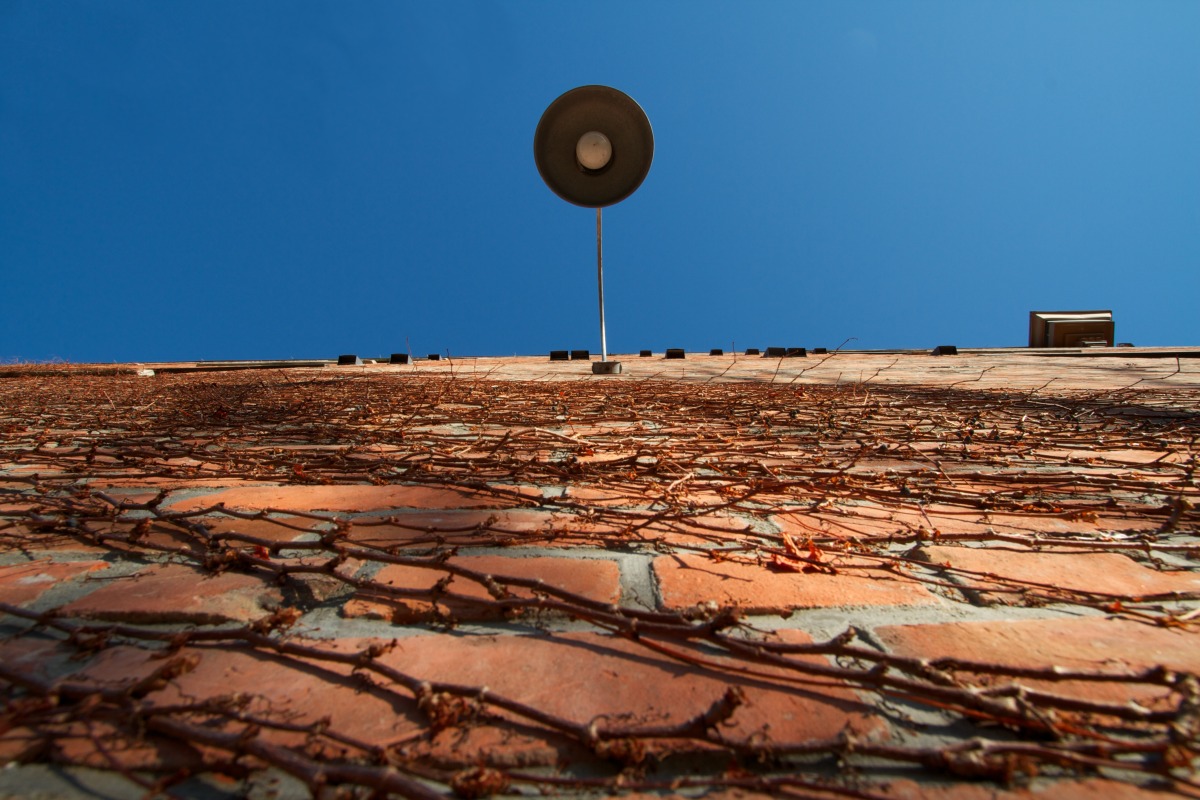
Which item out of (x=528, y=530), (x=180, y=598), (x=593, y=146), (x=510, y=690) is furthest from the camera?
(x=593, y=146)

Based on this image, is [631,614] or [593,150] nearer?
[631,614]

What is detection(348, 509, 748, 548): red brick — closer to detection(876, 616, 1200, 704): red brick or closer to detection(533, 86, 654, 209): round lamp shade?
detection(876, 616, 1200, 704): red brick

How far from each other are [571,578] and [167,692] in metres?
0.50

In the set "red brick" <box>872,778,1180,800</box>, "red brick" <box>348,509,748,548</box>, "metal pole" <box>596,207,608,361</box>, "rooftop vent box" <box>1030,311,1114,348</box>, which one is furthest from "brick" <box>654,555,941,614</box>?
"rooftop vent box" <box>1030,311,1114,348</box>

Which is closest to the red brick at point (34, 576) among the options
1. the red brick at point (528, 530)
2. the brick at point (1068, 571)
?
the red brick at point (528, 530)

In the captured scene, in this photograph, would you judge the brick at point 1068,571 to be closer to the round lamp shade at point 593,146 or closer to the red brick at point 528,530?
the red brick at point 528,530

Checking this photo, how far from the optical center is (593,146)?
19.0ft

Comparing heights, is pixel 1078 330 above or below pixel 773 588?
above

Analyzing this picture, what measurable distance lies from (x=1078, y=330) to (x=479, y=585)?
574 inches

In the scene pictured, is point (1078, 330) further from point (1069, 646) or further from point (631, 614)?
point (631, 614)

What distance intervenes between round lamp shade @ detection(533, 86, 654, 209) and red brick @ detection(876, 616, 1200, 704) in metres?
5.61

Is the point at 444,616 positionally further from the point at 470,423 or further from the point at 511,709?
the point at 470,423

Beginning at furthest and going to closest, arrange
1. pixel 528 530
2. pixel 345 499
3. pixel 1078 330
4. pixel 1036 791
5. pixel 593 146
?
pixel 1078 330 → pixel 593 146 → pixel 345 499 → pixel 528 530 → pixel 1036 791

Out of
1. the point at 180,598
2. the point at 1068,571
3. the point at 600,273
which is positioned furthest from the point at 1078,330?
the point at 180,598
